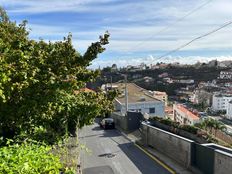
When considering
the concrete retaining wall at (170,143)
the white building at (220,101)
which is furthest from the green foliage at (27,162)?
the white building at (220,101)

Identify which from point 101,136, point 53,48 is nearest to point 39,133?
point 53,48

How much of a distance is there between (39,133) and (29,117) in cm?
50

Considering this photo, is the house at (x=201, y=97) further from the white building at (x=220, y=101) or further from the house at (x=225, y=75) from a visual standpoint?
the house at (x=225, y=75)

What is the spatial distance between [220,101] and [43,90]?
16094 centimetres

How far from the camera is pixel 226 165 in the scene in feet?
39.5

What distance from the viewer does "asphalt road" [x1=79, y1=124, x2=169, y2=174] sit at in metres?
16.1

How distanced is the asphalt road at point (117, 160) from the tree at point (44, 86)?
2.47 meters

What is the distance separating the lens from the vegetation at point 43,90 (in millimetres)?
8164

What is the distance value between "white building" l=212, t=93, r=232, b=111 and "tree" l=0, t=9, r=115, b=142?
497 ft

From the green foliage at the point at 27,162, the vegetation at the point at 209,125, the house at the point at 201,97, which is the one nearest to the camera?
the green foliage at the point at 27,162

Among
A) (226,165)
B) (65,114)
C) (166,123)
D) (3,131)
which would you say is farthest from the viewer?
(166,123)

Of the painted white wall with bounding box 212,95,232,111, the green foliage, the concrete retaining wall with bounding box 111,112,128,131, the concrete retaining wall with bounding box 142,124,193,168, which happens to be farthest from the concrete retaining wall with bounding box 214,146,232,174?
the painted white wall with bounding box 212,95,232,111

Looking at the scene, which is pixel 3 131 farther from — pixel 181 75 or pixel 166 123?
pixel 181 75

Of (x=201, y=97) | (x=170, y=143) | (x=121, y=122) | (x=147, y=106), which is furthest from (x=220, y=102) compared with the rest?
(x=170, y=143)
